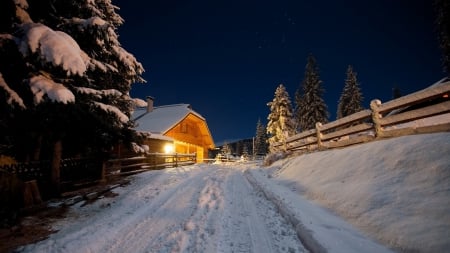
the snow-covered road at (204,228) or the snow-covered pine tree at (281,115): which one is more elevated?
the snow-covered pine tree at (281,115)

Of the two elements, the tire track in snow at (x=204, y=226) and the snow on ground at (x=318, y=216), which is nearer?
the snow on ground at (x=318, y=216)

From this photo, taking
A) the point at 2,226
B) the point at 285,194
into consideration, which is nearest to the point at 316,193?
the point at 285,194

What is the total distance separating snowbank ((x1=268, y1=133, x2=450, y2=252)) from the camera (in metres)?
3.09

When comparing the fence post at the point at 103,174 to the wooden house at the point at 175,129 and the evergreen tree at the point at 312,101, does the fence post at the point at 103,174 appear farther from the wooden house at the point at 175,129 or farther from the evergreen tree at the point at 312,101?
the evergreen tree at the point at 312,101

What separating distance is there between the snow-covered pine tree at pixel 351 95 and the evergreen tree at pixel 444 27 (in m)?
16.8

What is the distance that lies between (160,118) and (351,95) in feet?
94.6

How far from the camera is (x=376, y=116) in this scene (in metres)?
6.73

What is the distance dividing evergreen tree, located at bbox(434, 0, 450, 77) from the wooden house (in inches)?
959

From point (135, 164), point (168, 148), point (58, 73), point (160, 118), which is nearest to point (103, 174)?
point (135, 164)

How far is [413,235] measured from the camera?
3.05m

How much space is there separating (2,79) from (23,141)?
169 inches

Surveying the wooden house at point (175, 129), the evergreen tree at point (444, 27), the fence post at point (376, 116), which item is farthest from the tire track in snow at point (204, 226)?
the evergreen tree at point (444, 27)

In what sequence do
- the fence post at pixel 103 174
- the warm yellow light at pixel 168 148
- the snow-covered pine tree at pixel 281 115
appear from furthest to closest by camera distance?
the snow-covered pine tree at pixel 281 115, the warm yellow light at pixel 168 148, the fence post at pixel 103 174

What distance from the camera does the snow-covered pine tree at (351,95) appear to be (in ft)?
119
